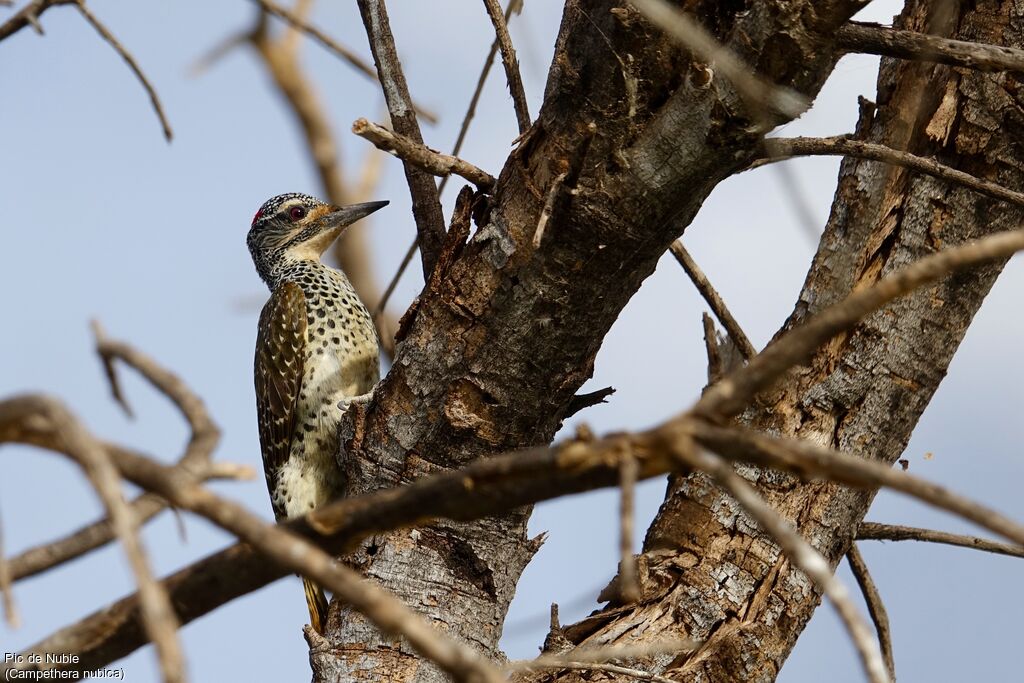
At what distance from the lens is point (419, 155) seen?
9.14 feet

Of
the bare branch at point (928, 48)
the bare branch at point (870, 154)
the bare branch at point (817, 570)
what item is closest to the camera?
the bare branch at point (817, 570)

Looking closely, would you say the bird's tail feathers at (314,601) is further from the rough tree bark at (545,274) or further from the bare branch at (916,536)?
the bare branch at (916,536)

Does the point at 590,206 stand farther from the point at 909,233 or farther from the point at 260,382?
the point at 260,382

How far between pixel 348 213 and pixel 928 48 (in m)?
3.63

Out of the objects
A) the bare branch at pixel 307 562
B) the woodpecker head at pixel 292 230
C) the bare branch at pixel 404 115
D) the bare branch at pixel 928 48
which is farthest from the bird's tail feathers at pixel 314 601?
the bare branch at pixel 307 562

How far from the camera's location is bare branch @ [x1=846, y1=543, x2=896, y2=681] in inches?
141

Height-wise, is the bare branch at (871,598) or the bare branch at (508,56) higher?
the bare branch at (508,56)

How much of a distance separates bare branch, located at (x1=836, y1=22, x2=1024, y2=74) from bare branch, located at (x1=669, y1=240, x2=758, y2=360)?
3.99 feet

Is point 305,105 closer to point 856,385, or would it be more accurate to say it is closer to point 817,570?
point 856,385

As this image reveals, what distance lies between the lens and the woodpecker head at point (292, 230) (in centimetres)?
586

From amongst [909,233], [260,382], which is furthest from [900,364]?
[260,382]

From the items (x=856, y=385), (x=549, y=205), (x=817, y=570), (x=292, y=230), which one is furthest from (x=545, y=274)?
(x=292, y=230)

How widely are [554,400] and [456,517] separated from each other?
1.51 meters

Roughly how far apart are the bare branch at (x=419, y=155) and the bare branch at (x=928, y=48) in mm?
965
